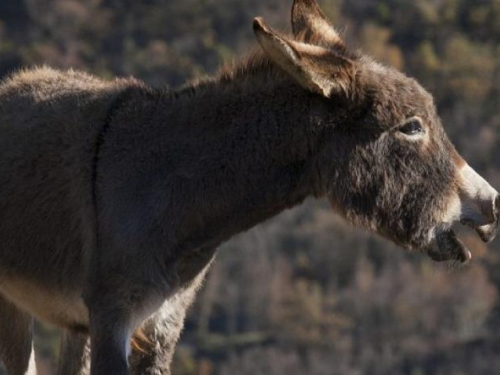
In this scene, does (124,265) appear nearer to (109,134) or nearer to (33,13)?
(109,134)

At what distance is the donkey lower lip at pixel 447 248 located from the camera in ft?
26.0

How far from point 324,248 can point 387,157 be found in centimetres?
6371

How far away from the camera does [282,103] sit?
770 centimetres

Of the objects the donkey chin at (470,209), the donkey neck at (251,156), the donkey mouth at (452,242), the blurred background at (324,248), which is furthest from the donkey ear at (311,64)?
the blurred background at (324,248)

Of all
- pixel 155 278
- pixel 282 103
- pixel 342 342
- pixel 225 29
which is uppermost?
pixel 225 29

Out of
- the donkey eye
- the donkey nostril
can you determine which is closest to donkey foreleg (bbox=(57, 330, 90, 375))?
the donkey eye

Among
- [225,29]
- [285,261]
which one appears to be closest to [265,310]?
[285,261]

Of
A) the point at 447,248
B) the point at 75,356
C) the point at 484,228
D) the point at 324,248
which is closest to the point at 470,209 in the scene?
the point at 484,228

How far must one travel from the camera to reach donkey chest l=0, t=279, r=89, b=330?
7863 mm

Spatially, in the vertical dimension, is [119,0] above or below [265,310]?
above

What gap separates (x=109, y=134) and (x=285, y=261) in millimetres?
63887

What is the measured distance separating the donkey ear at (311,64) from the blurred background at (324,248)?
39014 millimetres

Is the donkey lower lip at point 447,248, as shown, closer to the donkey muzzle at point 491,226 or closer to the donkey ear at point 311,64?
the donkey muzzle at point 491,226

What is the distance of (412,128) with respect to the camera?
774 cm
